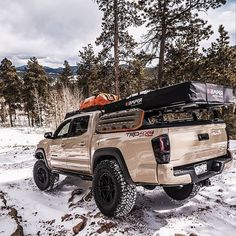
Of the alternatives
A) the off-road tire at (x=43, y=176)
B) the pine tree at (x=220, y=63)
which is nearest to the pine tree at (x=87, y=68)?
the pine tree at (x=220, y=63)

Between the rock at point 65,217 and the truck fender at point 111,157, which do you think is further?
the rock at point 65,217

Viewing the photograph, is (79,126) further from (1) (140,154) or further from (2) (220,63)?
(2) (220,63)

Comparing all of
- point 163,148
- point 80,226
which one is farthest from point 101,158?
point 163,148

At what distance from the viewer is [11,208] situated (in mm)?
6422

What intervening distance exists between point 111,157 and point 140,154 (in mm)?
925

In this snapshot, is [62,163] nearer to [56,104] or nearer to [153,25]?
[153,25]

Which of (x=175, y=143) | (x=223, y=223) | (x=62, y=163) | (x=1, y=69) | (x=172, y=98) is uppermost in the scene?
(x=1, y=69)

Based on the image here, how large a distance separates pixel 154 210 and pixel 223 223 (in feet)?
4.21

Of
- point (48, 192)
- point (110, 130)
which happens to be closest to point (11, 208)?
point (48, 192)

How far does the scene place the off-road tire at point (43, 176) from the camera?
762cm

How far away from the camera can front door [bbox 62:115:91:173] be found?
19.8ft

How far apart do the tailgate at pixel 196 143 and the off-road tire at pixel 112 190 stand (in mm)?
1059

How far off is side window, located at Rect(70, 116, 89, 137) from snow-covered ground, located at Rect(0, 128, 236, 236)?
1472mm

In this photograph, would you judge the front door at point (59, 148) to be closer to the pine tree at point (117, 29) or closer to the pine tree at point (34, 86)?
the pine tree at point (117, 29)
